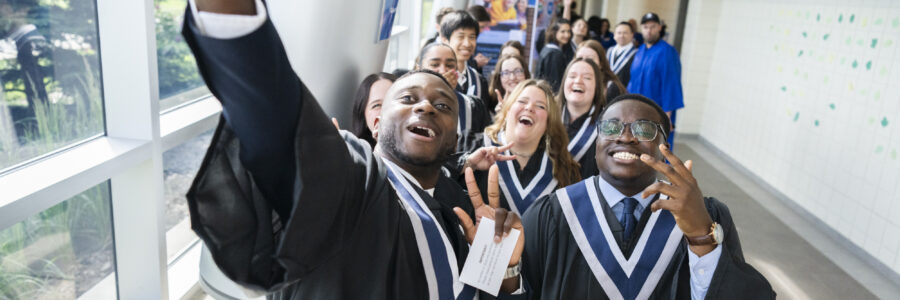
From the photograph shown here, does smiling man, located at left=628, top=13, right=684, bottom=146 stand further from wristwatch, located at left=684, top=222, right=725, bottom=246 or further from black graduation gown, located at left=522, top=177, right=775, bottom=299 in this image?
wristwatch, located at left=684, top=222, right=725, bottom=246

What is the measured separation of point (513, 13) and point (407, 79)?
593 centimetres

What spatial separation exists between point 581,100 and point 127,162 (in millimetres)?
2634

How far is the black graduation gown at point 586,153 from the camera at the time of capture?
3.53m

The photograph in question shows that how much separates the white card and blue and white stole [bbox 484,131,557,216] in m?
1.42

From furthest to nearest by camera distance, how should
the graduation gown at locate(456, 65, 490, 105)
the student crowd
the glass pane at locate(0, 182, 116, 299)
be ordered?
1. the graduation gown at locate(456, 65, 490, 105)
2. the glass pane at locate(0, 182, 116, 299)
3. the student crowd

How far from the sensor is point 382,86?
2.85 m

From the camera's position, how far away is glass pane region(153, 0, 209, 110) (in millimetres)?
2592

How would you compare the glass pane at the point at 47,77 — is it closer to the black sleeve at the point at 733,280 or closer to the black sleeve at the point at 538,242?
the black sleeve at the point at 538,242

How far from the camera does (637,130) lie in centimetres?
204

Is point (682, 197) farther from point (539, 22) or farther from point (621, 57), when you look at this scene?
point (539, 22)

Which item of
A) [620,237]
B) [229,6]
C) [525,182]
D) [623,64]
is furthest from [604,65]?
[229,6]

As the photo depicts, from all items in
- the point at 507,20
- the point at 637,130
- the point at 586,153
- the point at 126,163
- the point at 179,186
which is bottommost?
the point at 179,186

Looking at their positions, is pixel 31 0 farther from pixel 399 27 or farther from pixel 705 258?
pixel 399 27

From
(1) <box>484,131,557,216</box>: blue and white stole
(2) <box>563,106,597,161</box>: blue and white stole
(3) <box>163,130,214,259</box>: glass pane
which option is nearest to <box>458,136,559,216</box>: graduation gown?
(1) <box>484,131,557,216</box>: blue and white stole
